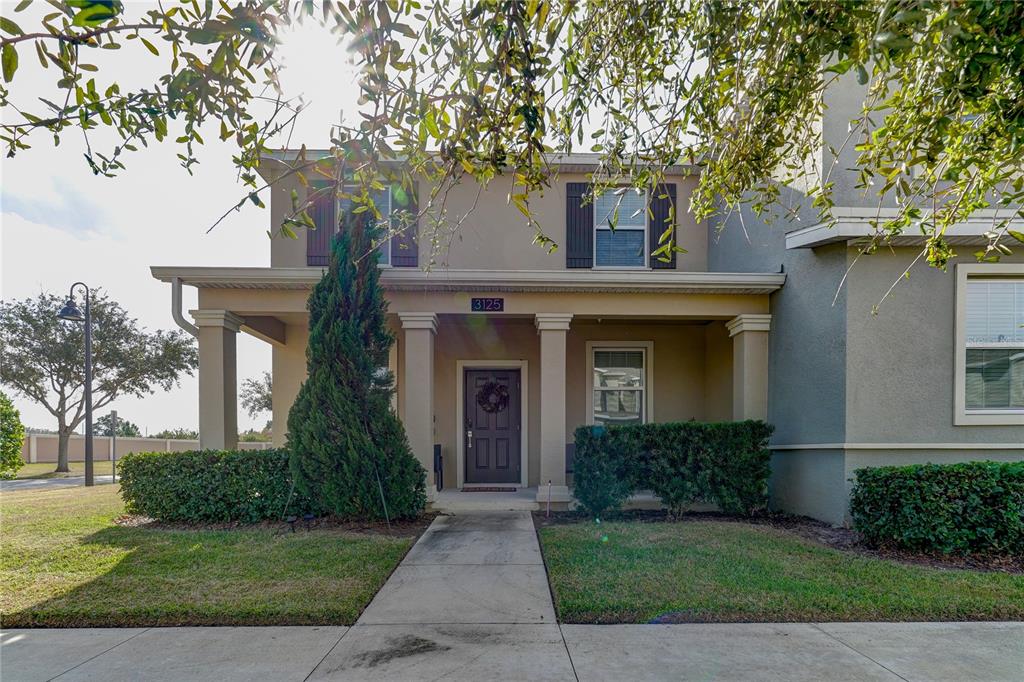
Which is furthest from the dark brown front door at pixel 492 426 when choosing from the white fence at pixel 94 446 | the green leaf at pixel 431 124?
the white fence at pixel 94 446

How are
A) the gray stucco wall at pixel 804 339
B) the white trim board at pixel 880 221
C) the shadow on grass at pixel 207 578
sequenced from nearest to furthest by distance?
the shadow on grass at pixel 207 578 → the white trim board at pixel 880 221 → the gray stucco wall at pixel 804 339

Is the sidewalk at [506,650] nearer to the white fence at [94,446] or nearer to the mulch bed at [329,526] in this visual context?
the mulch bed at [329,526]

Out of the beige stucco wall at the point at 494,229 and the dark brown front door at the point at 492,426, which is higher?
the beige stucco wall at the point at 494,229

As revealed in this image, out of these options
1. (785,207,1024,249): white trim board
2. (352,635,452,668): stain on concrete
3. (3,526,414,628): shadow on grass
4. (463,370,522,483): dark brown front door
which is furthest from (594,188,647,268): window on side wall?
(352,635,452,668): stain on concrete

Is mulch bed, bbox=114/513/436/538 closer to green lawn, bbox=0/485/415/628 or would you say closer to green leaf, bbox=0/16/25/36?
green lawn, bbox=0/485/415/628

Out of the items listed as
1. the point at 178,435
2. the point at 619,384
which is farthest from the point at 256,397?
the point at 619,384

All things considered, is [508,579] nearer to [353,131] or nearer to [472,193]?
[353,131]

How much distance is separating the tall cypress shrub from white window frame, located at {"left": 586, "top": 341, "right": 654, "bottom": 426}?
12.0 feet

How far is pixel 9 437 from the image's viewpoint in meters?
13.6

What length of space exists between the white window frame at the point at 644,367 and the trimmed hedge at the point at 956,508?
4.20 meters

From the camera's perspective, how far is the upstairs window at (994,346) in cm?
655

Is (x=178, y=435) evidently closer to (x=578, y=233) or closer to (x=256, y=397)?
(x=256, y=397)

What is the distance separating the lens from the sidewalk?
A: 331 cm

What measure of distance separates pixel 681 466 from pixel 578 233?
13.6 ft
